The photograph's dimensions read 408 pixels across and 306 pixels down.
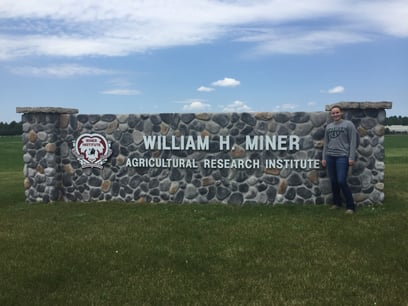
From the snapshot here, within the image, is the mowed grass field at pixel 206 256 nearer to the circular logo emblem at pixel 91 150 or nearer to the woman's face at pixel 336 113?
the circular logo emblem at pixel 91 150

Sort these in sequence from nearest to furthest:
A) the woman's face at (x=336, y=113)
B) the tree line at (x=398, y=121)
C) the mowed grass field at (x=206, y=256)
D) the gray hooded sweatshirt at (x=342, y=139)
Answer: the mowed grass field at (x=206, y=256) → the gray hooded sweatshirt at (x=342, y=139) → the woman's face at (x=336, y=113) → the tree line at (x=398, y=121)

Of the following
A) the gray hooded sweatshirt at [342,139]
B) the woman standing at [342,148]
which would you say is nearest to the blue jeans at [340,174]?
the woman standing at [342,148]

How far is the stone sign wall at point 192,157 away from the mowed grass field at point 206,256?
0.63 m

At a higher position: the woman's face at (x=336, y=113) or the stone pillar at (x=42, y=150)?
the woman's face at (x=336, y=113)

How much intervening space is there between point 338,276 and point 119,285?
2522 millimetres

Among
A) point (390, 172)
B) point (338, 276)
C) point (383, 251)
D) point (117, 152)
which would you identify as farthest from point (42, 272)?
point (390, 172)

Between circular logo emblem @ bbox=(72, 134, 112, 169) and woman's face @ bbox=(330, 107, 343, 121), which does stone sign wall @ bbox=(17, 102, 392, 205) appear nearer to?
circular logo emblem @ bbox=(72, 134, 112, 169)

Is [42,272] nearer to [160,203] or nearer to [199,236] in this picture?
[199,236]

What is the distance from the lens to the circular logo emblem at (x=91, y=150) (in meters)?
10.9

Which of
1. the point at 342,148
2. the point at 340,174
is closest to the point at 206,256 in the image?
the point at 340,174

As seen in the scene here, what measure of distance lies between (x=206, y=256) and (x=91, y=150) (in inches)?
212

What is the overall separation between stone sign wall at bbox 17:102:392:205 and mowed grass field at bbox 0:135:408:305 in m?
0.63

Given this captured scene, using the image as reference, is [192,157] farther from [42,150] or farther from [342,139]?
[42,150]

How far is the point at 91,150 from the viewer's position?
36.0 ft
